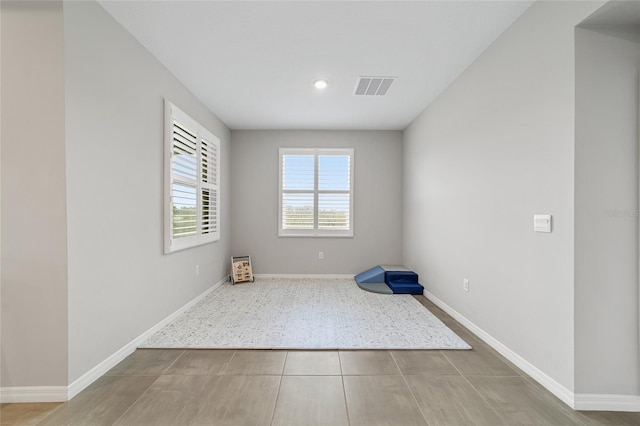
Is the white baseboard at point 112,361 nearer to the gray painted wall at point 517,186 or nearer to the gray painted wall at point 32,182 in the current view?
the gray painted wall at point 32,182

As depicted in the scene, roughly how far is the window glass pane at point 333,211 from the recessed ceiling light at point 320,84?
7.46ft

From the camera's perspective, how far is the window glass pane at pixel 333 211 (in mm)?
5445

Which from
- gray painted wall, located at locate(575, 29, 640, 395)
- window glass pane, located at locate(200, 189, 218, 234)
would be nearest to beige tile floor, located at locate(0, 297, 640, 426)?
gray painted wall, located at locate(575, 29, 640, 395)

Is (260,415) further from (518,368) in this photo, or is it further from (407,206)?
(407,206)

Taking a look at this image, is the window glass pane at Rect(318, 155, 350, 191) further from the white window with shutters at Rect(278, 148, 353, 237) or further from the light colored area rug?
the light colored area rug

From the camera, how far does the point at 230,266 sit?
5246 mm

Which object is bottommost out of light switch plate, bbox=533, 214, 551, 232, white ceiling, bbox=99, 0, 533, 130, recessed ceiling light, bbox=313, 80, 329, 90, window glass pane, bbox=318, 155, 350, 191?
light switch plate, bbox=533, 214, 551, 232

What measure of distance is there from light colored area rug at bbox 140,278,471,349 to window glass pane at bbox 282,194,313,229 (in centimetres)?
133

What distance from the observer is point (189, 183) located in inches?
141

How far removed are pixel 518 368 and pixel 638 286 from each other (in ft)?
Result: 3.12

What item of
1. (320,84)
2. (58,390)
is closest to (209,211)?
(320,84)

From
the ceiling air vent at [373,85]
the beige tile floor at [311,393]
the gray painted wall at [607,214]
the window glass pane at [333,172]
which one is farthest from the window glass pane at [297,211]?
the gray painted wall at [607,214]

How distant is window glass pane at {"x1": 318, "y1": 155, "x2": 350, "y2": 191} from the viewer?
5.43 metres

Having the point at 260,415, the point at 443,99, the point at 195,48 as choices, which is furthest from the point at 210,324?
the point at 443,99
